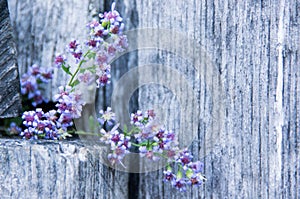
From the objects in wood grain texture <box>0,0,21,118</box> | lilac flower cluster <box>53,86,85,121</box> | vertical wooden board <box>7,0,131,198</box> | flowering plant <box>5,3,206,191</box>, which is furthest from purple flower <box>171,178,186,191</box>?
wood grain texture <box>0,0,21,118</box>

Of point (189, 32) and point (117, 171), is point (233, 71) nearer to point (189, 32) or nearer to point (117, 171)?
point (189, 32)

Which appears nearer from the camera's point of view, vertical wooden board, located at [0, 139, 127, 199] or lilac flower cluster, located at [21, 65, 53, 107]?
vertical wooden board, located at [0, 139, 127, 199]

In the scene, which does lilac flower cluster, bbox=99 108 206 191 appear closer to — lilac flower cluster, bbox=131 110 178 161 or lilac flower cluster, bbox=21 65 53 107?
lilac flower cluster, bbox=131 110 178 161

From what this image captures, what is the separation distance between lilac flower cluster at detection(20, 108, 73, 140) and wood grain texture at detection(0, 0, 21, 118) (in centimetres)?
6

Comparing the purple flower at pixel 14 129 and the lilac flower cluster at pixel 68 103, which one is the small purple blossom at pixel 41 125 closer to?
the lilac flower cluster at pixel 68 103

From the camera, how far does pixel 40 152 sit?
5.06 ft

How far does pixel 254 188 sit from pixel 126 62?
0.62m

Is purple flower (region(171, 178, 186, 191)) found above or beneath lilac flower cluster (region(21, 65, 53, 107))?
beneath

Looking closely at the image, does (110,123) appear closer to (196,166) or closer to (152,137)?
(152,137)

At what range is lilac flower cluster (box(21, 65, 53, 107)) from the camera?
1.95 m

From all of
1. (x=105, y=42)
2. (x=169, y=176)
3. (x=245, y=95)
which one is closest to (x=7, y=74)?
(x=105, y=42)

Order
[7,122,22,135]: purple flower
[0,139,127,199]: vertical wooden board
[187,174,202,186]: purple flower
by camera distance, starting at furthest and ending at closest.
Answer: [7,122,22,135]: purple flower
[187,174,202,186]: purple flower
[0,139,127,199]: vertical wooden board

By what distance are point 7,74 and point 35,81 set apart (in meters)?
0.22

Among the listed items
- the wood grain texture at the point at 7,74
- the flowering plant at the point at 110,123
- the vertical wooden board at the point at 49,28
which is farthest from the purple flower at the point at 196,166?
the wood grain texture at the point at 7,74
